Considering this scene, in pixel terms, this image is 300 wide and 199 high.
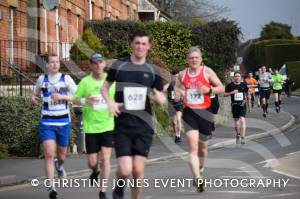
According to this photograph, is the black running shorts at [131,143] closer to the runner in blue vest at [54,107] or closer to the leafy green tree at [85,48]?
the runner in blue vest at [54,107]

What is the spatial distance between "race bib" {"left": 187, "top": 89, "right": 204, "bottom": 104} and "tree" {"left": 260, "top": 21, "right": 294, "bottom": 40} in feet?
301

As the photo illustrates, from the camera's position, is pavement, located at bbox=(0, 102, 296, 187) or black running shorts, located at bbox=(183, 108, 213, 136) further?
pavement, located at bbox=(0, 102, 296, 187)

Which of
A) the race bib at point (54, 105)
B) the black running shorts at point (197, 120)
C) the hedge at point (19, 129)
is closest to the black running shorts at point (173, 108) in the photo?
the hedge at point (19, 129)

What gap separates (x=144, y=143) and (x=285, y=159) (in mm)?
6994

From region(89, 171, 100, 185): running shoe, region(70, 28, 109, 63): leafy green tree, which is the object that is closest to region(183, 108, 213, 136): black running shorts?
region(89, 171, 100, 185): running shoe

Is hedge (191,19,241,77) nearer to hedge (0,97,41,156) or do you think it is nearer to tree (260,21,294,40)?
hedge (0,97,41,156)

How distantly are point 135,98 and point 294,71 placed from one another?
194ft

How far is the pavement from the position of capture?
1430cm

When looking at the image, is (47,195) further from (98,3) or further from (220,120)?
(98,3)

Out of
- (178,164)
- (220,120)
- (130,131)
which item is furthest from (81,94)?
(220,120)

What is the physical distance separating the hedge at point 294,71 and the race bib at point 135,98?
→ 57.0m

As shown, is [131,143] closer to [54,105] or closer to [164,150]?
[54,105]

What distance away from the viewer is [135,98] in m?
9.03

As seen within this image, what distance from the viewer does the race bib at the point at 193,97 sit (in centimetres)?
1138
